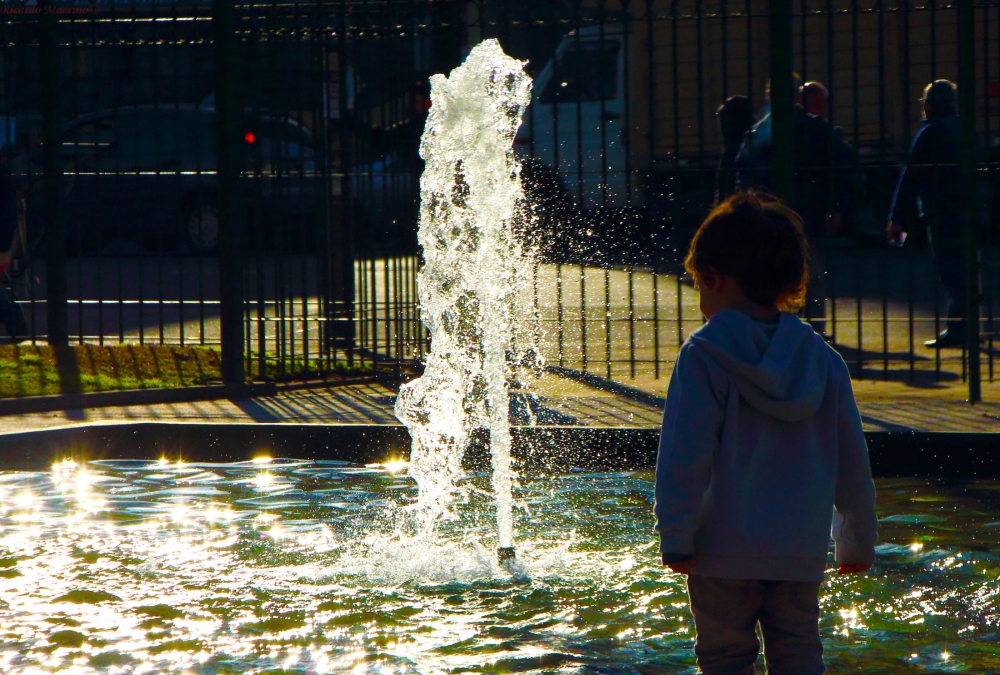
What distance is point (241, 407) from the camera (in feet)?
24.6

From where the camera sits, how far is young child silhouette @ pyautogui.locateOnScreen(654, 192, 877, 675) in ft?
9.15

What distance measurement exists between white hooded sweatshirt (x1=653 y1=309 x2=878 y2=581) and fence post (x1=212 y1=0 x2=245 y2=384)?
5387mm

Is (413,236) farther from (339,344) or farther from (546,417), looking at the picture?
(546,417)

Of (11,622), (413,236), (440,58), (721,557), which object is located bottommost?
(11,622)

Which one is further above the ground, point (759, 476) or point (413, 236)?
point (413, 236)

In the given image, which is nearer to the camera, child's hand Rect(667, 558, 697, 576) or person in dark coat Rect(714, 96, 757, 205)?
child's hand Rect(667, 558, 697, 576)

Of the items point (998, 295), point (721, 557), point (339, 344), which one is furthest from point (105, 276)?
point (721, 557)

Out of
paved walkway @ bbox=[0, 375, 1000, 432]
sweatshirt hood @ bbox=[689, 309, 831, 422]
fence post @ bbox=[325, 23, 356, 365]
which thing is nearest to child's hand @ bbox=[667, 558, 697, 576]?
sweatshirt hood @ bbox=[689, 309, 831, 422]

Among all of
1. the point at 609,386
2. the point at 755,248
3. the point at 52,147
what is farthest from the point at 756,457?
the point at 52,147

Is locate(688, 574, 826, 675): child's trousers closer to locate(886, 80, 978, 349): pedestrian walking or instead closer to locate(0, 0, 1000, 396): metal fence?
locate(0, 0, 1000, 396): metal fence

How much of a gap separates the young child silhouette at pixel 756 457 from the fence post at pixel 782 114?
14.2 ft

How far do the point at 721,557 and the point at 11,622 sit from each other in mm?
2163

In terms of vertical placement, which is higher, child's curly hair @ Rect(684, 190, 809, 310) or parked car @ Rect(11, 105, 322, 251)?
parked car @ Rect(11, 105, 322, 251)

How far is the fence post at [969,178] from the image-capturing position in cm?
679
